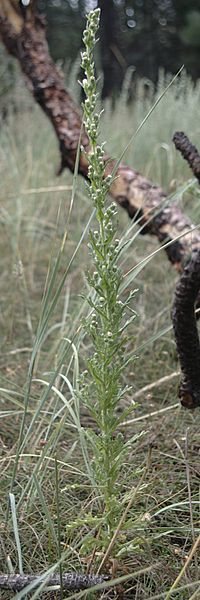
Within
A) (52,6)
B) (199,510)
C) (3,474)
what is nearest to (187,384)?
(199,510)

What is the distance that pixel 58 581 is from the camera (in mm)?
721

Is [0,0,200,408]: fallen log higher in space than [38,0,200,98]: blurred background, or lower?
higher

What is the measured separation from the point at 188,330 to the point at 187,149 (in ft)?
1.25

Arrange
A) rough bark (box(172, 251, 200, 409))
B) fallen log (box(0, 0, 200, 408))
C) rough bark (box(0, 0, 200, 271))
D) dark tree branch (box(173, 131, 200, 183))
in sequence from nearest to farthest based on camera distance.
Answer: rough bark (box(172, 251, 200, 409)) < dark tree branch (box(173, 131, 200, 183)) < fallen log (box(0, 0, 200, 408)) < rough bark (box(0, 0, 200, 271))

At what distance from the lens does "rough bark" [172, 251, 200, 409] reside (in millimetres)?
1008

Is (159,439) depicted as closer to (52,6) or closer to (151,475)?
(151,475)

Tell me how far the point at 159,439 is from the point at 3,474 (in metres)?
0.30

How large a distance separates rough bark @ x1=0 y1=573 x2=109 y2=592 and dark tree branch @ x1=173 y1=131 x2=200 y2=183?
0.77 metres

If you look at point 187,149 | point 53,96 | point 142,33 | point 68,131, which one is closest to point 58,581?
point 187,149

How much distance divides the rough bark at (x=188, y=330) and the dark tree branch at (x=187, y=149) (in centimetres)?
28

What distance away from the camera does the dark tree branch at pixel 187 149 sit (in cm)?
121

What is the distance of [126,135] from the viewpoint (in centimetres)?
351

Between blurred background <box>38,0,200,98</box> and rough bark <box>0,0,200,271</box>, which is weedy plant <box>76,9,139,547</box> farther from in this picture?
blurred background <box>38,0,200,98</box>

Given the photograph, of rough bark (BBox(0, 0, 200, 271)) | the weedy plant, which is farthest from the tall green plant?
rough bark (BBox(0, 0, 200, 271))
